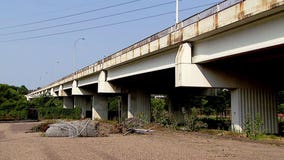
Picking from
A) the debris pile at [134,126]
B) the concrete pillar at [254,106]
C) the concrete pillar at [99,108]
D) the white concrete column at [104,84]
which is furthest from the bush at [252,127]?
the concrete pillar at [99,108]

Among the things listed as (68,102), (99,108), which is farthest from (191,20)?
(68,102)

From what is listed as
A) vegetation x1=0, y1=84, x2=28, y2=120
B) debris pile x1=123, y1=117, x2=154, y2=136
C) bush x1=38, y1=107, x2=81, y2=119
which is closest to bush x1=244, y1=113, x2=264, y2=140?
debris pile x1=123, y1=117, x2=154, y2=136

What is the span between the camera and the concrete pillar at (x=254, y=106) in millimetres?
21641

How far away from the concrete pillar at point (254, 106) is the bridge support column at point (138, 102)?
1946cm

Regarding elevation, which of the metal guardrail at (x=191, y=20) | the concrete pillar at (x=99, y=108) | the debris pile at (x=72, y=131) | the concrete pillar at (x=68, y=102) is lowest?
the debris pile at (x=72, y=131)

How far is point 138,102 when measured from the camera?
4169 centimetres

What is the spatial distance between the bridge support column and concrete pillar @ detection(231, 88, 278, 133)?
19457 mm

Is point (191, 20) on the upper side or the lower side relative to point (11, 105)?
upper

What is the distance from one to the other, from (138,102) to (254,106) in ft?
67.7

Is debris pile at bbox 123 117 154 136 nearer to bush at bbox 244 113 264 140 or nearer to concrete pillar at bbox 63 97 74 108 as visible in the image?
bush at bbox 244 113 264 140

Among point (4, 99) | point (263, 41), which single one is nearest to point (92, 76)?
point (4, 99)

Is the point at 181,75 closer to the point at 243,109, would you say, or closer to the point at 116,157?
the point at 243,109

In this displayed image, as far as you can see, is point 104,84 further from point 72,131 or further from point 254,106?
point 254,106

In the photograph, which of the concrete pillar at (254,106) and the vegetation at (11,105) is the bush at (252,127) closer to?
the concrete pillar at (254,106)
